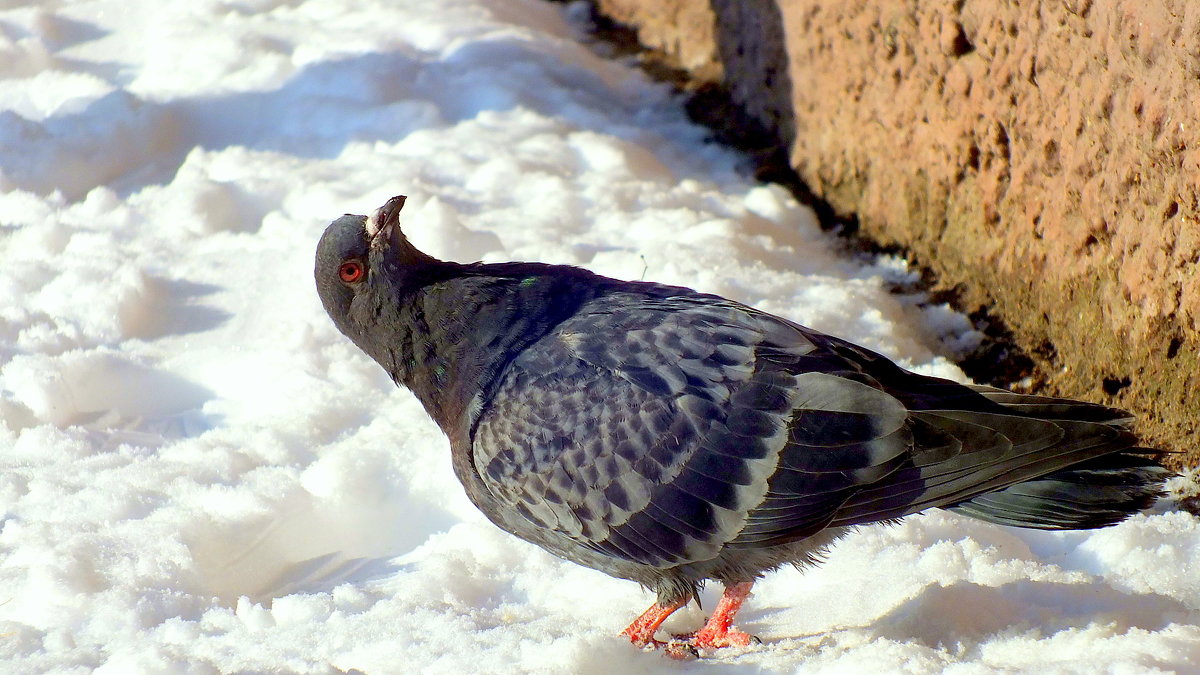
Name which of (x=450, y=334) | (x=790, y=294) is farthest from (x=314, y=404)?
(x=790, y=294)

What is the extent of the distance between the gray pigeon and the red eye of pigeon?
0.38 metres

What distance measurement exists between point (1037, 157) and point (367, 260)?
2280 millimetres

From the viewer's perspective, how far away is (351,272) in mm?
3023

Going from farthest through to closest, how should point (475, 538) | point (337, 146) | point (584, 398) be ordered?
point (337, 146), point (475, 538), point (584, 398)

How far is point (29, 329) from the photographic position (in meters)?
4.04

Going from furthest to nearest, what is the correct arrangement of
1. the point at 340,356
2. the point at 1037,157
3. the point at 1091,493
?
the point at 340,356, the point at 1037,157, the point at 1091,493

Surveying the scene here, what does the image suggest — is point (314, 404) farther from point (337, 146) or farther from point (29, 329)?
point (337, 146)

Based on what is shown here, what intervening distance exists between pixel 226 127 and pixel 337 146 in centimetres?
60

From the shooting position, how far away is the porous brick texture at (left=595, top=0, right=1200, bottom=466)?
3.06 metres

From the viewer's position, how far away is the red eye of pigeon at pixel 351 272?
3.01m

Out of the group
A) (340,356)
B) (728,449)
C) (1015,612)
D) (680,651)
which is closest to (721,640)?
(680,651)

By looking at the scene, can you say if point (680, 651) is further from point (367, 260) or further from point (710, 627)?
point (367, 260)

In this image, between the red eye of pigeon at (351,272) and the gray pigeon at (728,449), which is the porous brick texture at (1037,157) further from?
the red eye of pigeon at (351,272)

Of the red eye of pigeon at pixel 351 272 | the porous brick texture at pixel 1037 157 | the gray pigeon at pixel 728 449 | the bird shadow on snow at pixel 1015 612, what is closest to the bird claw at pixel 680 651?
the gray pigeon at pixel 728 449
